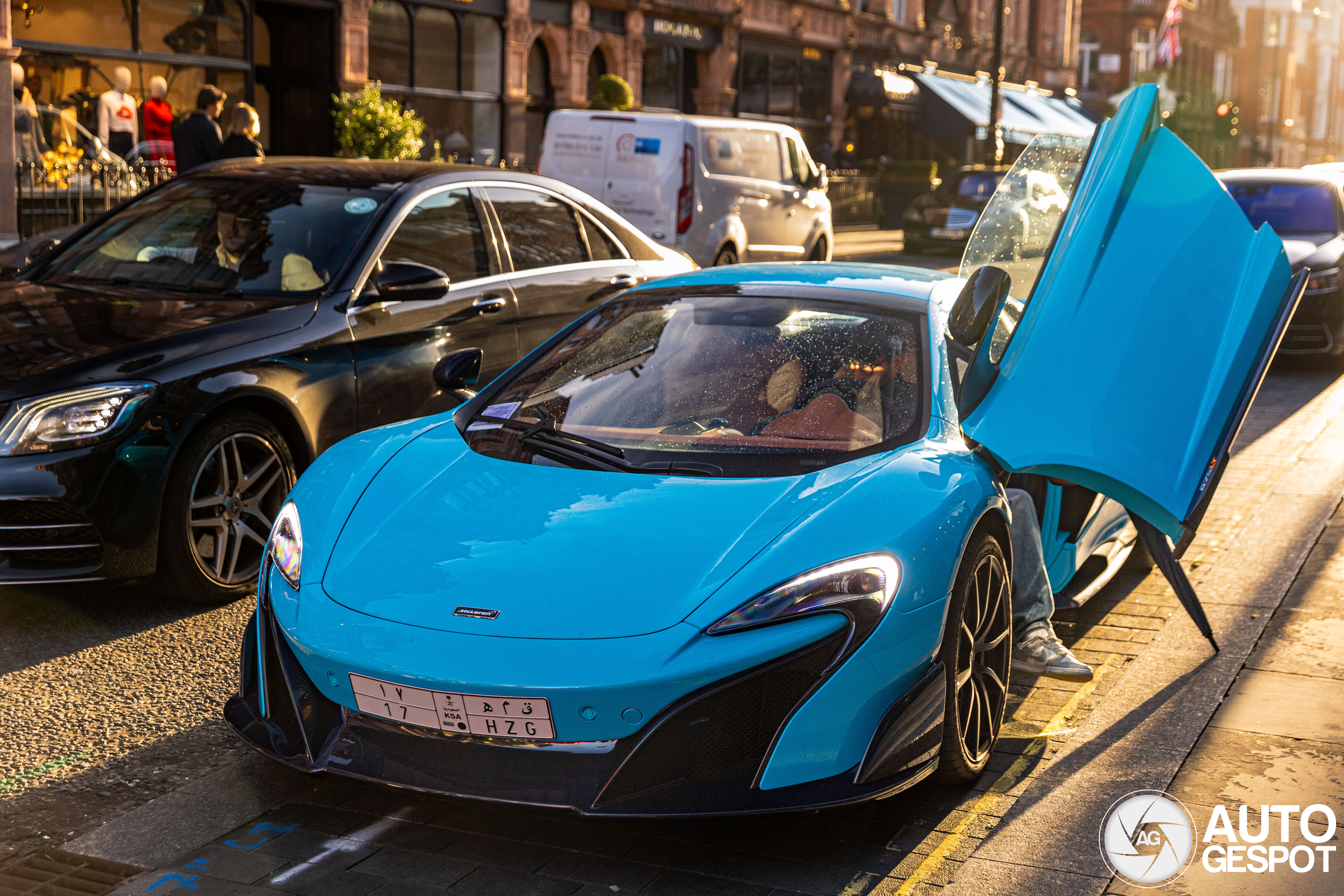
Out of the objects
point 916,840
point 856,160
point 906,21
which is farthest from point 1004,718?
point 906,21

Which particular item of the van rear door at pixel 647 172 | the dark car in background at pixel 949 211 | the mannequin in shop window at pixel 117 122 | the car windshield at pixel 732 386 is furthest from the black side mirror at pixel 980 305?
the dark car in background at pixel 949 211

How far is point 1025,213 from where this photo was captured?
15.8ft

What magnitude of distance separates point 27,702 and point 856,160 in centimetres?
3676

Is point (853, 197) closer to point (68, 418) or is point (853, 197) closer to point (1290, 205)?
point (1290, 205)

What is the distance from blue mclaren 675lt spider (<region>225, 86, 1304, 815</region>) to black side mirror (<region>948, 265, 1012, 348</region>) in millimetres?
11

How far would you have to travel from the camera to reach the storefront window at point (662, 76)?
32.1 metres

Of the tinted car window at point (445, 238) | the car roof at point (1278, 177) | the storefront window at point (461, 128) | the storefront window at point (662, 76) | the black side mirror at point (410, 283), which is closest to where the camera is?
the black side mirror at point (410, 283)

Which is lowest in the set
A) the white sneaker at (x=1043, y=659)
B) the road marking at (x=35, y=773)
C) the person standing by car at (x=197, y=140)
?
the road marking at (x=35, y=773)

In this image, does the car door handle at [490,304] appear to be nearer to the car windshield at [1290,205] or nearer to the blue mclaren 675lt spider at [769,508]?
the blue mclaren 675lt spider at [769,508]

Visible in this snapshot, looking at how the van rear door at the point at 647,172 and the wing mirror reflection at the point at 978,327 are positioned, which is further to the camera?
the van rear door at the point at 647,172

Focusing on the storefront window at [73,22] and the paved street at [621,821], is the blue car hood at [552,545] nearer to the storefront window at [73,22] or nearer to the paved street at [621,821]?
the paved street at [621,821]

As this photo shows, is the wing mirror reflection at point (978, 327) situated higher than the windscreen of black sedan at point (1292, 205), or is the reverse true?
the windscreen of black sedan at point (1292, 205)

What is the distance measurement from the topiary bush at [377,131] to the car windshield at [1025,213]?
17068mm

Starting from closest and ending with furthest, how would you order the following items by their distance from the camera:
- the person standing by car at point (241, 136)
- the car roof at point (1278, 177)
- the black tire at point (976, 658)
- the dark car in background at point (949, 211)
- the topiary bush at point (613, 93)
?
1. the black tire at point (976, 658)
2. the person standing by car at point (241, 136)
3. the car roof at point (1278, 177)
4. the dark car in background at point (949, 211)
5. the topiary bush at point (613, 93)
